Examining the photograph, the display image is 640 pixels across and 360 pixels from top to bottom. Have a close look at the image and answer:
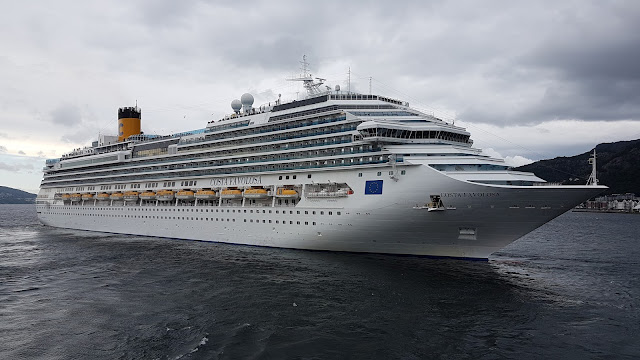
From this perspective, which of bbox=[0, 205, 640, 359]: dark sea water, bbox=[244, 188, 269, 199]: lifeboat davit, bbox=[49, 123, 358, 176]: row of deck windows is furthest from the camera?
bbox=[244, 188, 269, 199]: lifeboat davit

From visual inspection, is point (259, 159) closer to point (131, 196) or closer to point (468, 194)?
point (468, 194)

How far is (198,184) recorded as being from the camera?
43.6 m

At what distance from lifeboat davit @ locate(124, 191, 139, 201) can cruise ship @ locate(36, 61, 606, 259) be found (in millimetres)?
126

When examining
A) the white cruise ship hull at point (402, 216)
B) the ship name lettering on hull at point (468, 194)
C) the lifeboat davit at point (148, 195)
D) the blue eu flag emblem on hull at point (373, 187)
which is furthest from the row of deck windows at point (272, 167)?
the ship name lettering on hull at point (468, 194)

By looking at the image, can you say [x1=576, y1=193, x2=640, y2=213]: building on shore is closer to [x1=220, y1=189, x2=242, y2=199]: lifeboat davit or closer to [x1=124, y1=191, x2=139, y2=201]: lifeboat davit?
[x1=220, y1=189, x2=242, y2=199]: lifeboat davit

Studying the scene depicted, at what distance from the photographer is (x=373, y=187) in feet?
94.7

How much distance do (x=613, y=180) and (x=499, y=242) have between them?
649ft

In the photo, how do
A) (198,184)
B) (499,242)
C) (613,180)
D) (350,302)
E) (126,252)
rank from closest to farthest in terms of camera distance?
1. (350,302)
2. (499,242)
3. (126,252)
4. (198,184)
5. (613,180)

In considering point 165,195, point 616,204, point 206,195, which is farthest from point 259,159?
point 616,204

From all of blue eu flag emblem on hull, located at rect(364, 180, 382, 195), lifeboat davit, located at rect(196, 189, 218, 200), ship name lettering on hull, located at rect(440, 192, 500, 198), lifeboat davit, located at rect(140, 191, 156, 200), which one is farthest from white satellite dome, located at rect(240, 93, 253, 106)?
ship name lettering on hull, located at rect(440, 192, 500, 198)

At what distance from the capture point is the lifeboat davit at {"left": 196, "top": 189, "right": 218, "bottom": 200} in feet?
132

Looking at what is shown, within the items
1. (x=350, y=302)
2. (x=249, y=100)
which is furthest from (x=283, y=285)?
(x=249, y=100)

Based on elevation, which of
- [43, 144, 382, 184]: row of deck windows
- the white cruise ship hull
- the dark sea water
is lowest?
the dark sea water

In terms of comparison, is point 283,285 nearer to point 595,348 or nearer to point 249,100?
point 595,348
